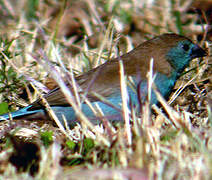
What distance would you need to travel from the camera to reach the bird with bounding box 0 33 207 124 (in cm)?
360

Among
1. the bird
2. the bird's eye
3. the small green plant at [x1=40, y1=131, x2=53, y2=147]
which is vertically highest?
the bird's eye

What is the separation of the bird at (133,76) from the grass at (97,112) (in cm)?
12

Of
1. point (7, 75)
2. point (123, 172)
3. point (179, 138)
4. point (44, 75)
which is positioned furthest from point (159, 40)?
point (123, 172)

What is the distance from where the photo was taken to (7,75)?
4082mm

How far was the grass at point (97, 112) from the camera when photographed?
7.23 feet

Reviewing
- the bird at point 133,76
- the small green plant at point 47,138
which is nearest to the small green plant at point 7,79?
the bird at point 133,76

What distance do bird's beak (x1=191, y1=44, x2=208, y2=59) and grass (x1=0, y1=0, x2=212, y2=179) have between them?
11cm

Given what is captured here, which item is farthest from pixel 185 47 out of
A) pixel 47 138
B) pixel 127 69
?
pixel 47 138

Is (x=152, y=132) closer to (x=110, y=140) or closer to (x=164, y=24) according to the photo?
(x=110, y=140)

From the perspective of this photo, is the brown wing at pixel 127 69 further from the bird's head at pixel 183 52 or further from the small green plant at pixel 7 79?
the small green plant at pixel 7 79

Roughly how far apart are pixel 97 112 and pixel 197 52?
1.44 meters

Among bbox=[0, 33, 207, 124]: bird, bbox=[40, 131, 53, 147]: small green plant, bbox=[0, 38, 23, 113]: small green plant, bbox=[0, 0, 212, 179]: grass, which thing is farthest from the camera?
bbox=[0, 38, 23, 113]: small green plant

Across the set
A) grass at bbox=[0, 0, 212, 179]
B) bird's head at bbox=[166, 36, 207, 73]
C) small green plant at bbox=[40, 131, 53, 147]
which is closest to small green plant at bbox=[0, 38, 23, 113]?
grass at bbox=[0, 0, 212, 179]

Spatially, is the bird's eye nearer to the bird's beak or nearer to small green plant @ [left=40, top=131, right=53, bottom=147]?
the bird's beak
